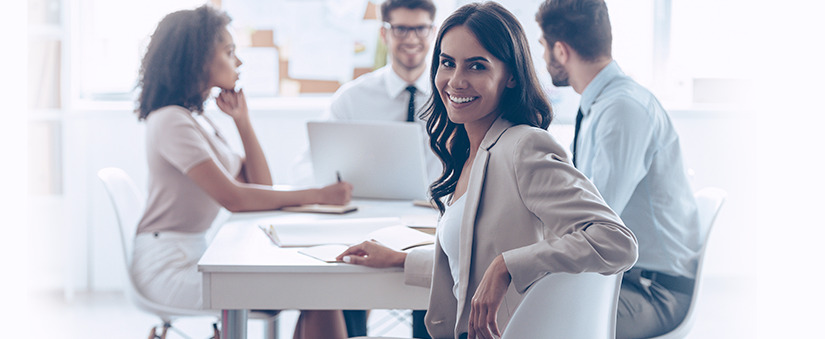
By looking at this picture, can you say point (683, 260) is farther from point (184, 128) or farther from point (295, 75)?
point (295, 75)

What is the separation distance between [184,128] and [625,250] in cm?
147

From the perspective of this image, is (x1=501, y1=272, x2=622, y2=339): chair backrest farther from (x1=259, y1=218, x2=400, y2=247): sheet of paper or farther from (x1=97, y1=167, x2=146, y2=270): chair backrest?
(x1=97, y1=167, x2=146, y2=270): chair backrest

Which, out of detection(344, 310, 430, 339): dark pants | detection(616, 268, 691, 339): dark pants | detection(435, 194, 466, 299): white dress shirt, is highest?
detection(435, 194, 466, 299): white dress shirt

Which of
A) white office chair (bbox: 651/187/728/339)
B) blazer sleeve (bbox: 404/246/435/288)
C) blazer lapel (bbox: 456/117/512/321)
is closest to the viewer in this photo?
blazer lapel (bbox: 456/117/512/321)

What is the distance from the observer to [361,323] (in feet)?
8.00

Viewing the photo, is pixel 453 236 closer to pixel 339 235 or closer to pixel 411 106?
pixel 339 235

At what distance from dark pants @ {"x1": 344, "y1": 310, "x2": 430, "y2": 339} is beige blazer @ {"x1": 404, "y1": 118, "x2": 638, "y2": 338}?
3.41ft

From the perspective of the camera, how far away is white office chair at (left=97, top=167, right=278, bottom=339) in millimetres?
2037

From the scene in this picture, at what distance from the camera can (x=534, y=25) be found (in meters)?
3.68

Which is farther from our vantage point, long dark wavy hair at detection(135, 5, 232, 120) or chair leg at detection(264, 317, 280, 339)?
long dark wavy hair at detection(135, 5, 232, 120)

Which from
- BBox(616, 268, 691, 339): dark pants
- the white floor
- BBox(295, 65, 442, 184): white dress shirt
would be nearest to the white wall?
the white floor

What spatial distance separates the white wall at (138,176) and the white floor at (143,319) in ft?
0.40

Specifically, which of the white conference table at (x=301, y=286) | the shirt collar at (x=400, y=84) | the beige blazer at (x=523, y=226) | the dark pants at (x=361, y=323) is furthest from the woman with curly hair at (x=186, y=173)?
the beige blazer at (x=523, y=226)

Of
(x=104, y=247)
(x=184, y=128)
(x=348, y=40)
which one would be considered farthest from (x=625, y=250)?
(x=104, y=247)
